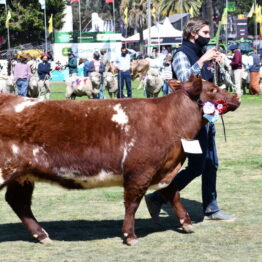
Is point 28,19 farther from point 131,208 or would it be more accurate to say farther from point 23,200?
point 131,208

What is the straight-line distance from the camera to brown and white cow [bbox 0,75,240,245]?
22.4ft

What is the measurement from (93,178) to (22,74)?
Result: 833 inches

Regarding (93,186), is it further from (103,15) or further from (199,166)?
(103,15)

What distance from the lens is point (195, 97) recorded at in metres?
7.22

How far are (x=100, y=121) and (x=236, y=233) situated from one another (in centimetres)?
174

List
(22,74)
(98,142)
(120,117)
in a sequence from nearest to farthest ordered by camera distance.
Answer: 1. (98,142)
2. (120,117)
3. (22,74)

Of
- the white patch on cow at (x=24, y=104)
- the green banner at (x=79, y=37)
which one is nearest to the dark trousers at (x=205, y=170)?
the white patch on cow at (x=24, y=104)

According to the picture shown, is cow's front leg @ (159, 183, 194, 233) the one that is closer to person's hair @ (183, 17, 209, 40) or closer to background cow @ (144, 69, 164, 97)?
person's hair @ (183, 17, 209, 40)

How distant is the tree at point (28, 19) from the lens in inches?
3083

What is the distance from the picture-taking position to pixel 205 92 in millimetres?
7246

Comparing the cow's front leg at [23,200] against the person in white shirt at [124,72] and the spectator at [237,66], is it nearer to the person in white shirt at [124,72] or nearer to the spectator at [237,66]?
the person in white shirt at [124,72]

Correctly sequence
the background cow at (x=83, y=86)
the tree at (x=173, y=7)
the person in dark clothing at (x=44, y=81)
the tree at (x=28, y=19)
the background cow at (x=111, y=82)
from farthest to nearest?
the tree at (x=173, y=7) → the tree at (x=28, y=19) → the background cow at (x=111, y=82) → the person in dark clothing at (x=44, y=81) → the background cow at (x=83, y=86)

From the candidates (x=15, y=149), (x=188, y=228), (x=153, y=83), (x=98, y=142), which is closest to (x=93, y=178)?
(x=98, y=142)

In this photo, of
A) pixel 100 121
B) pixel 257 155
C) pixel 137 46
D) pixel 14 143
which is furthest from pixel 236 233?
pixel 137 46
